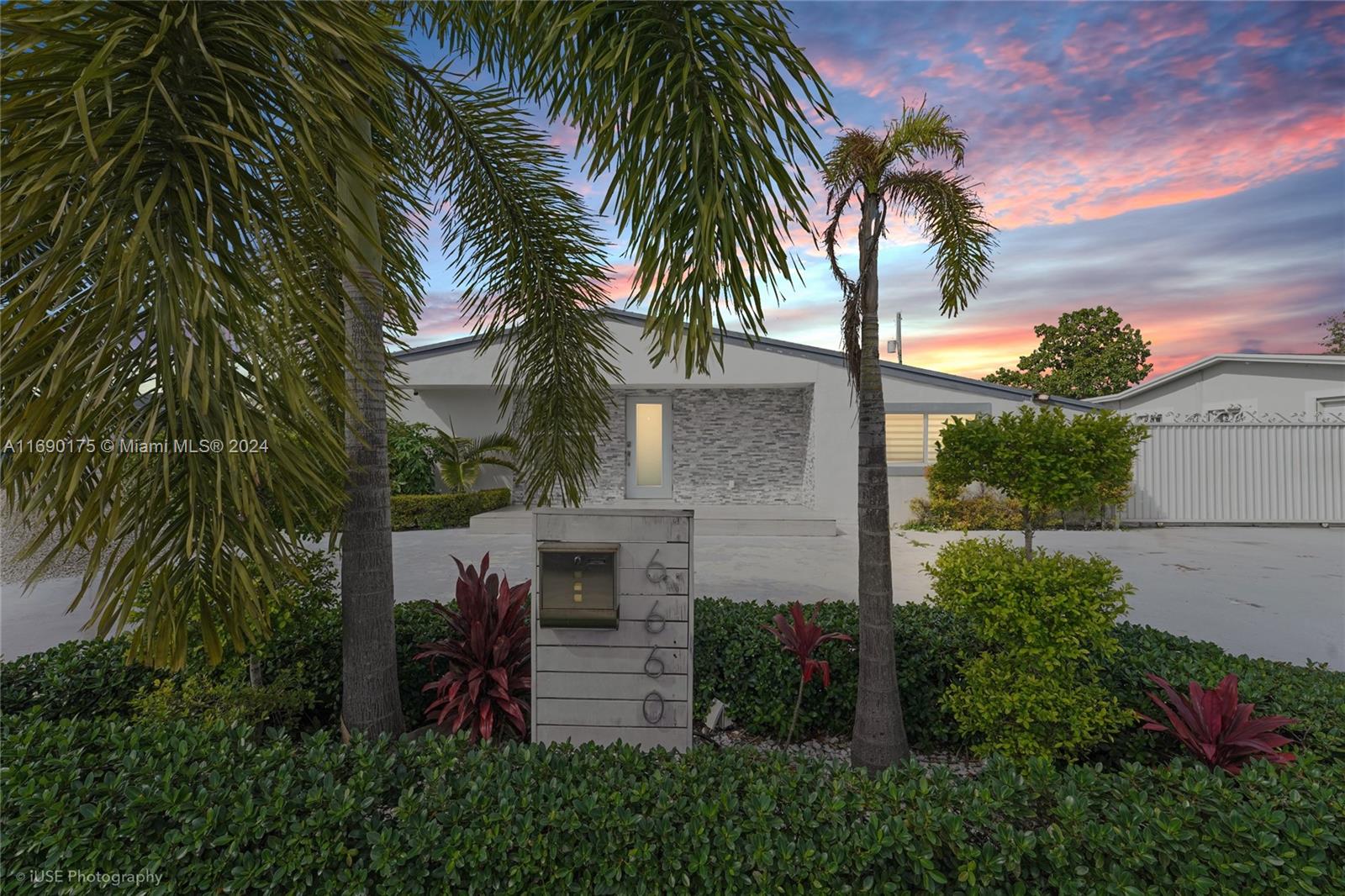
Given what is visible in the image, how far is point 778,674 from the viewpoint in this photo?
321 centimetres

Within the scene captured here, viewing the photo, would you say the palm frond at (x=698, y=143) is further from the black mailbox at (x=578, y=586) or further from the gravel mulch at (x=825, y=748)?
the gravel mulch at (x=825, y=748)

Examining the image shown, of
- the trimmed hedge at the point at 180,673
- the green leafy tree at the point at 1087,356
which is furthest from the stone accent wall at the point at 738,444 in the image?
the green leafy tree at the point at 1087,356

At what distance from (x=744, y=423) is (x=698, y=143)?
11.1 meters

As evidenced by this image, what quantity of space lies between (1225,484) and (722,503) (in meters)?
10.5

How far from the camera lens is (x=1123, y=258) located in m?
7.68

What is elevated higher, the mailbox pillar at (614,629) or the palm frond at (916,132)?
the palm frond at (916,132)

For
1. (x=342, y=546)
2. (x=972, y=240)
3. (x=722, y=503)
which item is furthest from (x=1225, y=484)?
(x=342, y=546)

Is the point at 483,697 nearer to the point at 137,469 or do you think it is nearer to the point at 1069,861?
the point at 137,469

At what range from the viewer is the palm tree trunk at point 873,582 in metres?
2.67

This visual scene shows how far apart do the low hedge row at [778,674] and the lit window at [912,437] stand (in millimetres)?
8490

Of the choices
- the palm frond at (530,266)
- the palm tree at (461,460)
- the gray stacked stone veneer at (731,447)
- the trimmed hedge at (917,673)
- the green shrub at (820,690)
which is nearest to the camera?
the trimmed hedge at (917,673)

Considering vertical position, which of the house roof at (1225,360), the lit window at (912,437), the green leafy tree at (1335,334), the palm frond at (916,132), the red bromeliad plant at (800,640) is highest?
the green leafy tree at (1335,334)

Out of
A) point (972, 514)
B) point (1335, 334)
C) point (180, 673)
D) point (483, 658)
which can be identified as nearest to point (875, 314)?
point (483, 658)

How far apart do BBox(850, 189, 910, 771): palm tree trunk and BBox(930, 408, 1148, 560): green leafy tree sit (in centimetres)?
36
